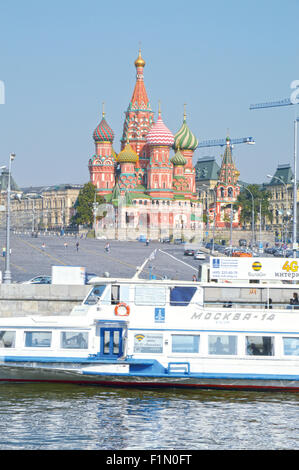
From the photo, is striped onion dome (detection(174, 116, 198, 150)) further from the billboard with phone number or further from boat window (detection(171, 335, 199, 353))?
boat window (detection(171, 335, 199, 353))

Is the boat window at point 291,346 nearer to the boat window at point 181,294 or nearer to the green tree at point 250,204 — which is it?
the boat window at point 181,294

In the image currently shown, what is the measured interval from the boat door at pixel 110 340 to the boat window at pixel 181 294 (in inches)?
81.2

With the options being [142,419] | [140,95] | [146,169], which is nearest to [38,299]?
[142,419]

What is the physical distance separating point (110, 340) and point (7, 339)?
144 inches

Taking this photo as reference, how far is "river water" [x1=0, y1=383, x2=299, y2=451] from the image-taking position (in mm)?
20625

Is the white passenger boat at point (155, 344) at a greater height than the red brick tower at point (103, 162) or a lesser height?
lesser

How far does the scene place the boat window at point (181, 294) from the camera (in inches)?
1090

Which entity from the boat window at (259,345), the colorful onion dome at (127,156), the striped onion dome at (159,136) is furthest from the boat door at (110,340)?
the colorful onion dome at (127,156)

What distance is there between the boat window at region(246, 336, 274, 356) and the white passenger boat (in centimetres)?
3

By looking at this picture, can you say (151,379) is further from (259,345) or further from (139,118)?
(139,118)

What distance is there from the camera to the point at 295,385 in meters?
27.0

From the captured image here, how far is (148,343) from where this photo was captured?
27.2 metres

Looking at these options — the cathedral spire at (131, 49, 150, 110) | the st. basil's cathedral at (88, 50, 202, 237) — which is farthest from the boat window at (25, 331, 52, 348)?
the cathedral spire at (131, 49, 150, 110)
